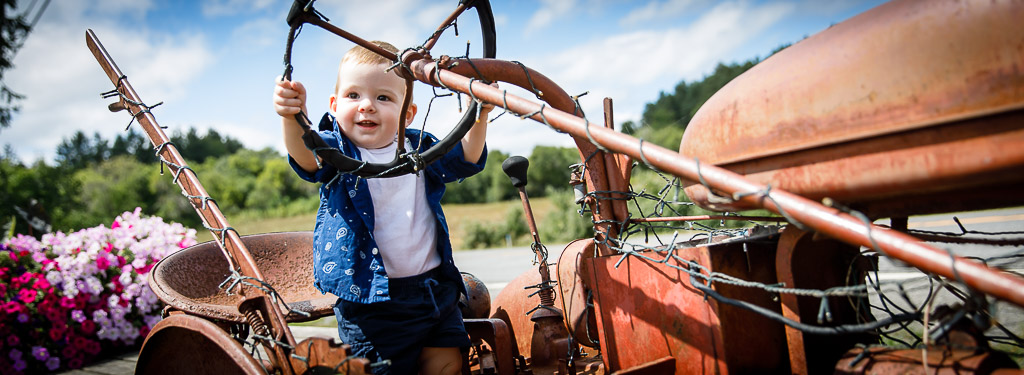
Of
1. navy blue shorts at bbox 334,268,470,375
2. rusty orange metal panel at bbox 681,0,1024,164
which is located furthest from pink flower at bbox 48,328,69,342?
rusty orange metal panel at bbox 681,0,1024,164

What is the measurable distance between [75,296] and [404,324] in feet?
12.8

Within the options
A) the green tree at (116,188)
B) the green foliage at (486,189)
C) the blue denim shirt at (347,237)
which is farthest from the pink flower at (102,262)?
the green tree at (116,188)

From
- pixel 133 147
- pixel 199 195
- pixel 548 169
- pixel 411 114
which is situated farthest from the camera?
pixel 133 147

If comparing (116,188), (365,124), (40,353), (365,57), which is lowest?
(40,353)

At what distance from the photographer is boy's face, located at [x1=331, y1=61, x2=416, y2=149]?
209 cm

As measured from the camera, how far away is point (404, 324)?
2010 mm

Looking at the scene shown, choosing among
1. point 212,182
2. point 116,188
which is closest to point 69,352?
point 116,188

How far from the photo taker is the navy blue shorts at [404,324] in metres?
1.98

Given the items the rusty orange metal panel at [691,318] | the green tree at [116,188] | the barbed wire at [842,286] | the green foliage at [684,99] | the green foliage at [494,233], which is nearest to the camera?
the barbed wire at [842,286]

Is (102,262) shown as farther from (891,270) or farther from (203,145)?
(203,145)

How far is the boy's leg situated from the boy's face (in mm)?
852

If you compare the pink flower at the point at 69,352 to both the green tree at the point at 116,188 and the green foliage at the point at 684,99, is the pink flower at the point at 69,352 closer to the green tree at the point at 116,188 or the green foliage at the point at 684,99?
the green tree at the point at 116,188

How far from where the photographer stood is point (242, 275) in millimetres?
1923

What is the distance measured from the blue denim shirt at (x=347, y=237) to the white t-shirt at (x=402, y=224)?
0.06 metres
